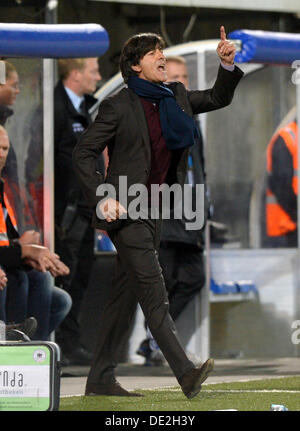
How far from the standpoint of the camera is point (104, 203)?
715 centimetres

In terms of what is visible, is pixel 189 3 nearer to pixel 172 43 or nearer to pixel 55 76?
pixel 172 43

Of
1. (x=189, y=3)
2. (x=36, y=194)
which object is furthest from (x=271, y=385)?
(x=189, y=3)

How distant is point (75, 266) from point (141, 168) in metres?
3.22

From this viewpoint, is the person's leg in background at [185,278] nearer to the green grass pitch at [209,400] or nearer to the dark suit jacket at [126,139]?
the green grass pitch at [209,400]

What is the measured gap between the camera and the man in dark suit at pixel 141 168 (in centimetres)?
725

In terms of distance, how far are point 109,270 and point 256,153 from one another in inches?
97.4

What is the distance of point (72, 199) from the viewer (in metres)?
10.5

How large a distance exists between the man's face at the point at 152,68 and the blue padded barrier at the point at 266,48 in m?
2.60

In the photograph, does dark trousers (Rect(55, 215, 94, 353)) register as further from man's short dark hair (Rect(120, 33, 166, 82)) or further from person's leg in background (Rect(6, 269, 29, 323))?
Answer: man's short dark hair (Rect(120, 33, 166, 82))

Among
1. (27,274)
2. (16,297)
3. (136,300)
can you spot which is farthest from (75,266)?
(136,300)

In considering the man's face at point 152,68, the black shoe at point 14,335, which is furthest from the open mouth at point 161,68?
the black shoe at point 14,335

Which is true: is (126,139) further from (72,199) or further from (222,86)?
(72,199)

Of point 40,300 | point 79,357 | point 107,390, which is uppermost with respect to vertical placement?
point 40,300

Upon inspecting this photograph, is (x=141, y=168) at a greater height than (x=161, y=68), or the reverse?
(x=161, y=68)
